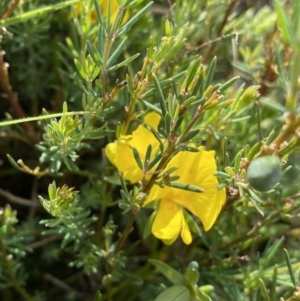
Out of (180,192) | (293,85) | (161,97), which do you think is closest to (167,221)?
(180,192)

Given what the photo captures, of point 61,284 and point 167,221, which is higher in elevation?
point 167,221

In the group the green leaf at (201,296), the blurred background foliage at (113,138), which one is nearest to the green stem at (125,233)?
the blurred background foliage at (113,138)

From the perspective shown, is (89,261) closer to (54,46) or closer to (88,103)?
(88,103)

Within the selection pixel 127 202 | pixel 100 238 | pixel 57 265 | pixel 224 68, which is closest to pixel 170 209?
pixel 127 202

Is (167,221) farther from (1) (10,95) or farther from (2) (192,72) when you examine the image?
(1) (10,95)

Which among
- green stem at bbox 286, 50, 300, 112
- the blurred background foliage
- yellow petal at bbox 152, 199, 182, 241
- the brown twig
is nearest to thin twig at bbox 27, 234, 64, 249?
the blurred background foliage

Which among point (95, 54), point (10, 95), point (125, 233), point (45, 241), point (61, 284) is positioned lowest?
point (61, 284)

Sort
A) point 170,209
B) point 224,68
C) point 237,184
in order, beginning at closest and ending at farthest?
1. point 237,184
2. point 170,209
3. point 224,68
